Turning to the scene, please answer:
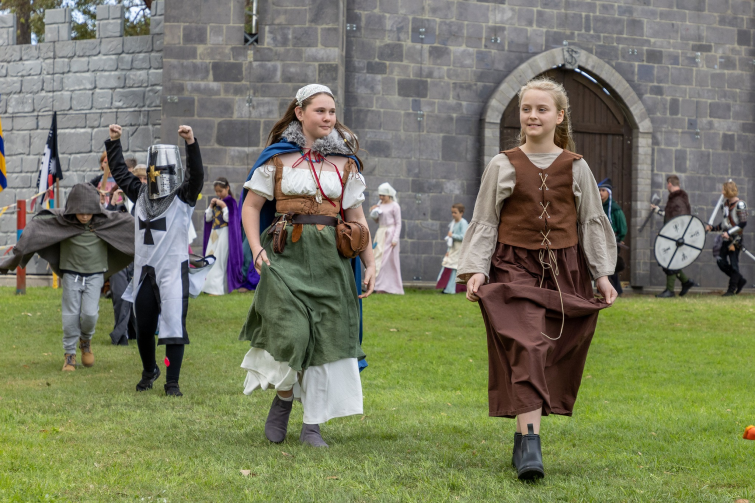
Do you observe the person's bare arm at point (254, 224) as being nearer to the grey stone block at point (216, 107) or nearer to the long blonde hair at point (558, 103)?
the long blonde hair at point (558, 103)

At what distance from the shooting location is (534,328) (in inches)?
157

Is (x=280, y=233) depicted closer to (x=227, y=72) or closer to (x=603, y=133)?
(x=227, y=72)

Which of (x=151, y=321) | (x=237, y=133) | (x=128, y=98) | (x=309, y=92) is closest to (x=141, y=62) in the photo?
(x=128, y=98)

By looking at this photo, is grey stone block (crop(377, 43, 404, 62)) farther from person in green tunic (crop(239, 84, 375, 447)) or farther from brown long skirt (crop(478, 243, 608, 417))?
brown long skirt (crop(478, 243, 608, 417))

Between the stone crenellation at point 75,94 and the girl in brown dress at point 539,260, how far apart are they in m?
13.0

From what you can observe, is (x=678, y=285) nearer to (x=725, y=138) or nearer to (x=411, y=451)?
(x=725, y=138)

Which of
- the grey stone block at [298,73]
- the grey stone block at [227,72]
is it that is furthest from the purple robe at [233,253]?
the grey stone block at [298,73]

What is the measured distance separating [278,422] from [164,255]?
2.00 m

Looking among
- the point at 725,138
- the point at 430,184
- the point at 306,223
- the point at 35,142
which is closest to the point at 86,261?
the point at 306,223

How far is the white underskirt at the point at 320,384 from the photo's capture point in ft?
15.1

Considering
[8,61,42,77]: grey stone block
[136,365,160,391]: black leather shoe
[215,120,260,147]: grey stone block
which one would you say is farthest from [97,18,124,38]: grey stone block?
[136,365,160,391]: black leather shoe

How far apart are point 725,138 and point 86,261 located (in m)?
14.5

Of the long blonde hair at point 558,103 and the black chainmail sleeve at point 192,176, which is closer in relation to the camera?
the long blonde hair at point 558,103

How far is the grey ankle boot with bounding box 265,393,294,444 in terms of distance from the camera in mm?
4673
